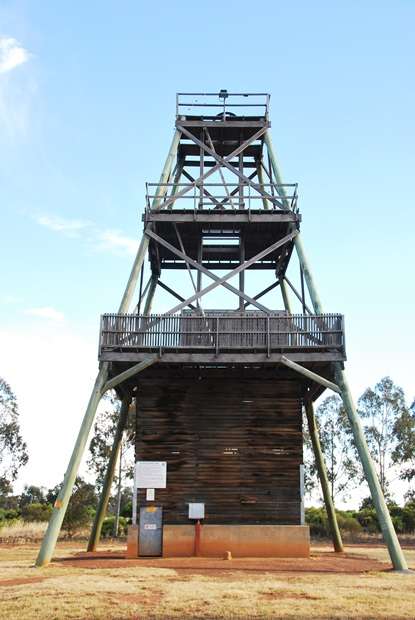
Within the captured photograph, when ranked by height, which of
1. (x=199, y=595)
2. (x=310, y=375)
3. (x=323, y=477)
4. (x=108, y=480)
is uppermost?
(x=310, y=375)

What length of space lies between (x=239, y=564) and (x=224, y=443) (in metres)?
5.22

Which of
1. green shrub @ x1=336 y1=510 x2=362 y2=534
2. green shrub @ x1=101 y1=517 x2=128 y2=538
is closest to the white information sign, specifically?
green shrub @ x1=101 y1=517 x2=128 y2=538

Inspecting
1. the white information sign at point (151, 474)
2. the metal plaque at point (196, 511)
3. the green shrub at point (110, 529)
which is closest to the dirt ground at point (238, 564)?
the metal plaque at point (196, 511)

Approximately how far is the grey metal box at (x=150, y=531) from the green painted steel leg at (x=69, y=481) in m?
3.52

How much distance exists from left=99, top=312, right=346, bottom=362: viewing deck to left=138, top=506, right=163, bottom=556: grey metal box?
5377mm

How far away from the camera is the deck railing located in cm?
2131

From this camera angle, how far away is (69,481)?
1917cm

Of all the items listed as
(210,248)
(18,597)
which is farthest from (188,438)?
(18,597)

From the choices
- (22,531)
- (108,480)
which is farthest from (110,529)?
(108,480)

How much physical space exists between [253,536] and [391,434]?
1421 inches

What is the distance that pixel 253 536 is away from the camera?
21.6m

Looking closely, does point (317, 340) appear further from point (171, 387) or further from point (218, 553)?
point (218, 553)

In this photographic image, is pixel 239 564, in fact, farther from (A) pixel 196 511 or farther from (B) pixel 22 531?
(B) pixel 22 531

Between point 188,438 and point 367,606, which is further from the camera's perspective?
point 188,438
